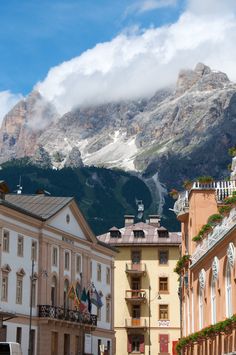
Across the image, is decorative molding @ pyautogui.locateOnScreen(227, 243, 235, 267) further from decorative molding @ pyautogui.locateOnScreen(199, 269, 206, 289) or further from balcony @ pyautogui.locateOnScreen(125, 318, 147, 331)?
balcony @ pyautogui.locateOnScreen(125, 318, 147, 331)

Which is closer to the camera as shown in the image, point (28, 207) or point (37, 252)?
point (37, 252)

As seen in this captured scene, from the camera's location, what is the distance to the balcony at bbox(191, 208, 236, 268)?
38.2 metres

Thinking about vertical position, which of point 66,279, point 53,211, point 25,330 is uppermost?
point 53,211

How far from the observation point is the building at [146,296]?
94.1 meters

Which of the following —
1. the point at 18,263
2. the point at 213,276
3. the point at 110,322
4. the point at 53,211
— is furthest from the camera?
the point at 110,322

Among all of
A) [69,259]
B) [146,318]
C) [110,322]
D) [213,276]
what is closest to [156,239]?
[146,318]

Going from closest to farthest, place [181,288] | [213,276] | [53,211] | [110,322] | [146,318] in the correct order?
[213,276]
[181,288]
[53,211]
[110,322]
[146,318]

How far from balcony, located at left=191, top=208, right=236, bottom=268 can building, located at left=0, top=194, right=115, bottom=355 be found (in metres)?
16.6

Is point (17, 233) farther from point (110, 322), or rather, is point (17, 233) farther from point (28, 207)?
point (110, 322)

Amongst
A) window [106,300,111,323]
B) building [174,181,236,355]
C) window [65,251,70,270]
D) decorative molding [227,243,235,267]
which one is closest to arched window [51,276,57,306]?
window [65,251,70,270]

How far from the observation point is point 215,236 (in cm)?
4256

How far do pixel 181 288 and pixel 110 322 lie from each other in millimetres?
26547

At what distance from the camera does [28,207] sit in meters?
73.6

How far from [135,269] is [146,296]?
12.0 ft
